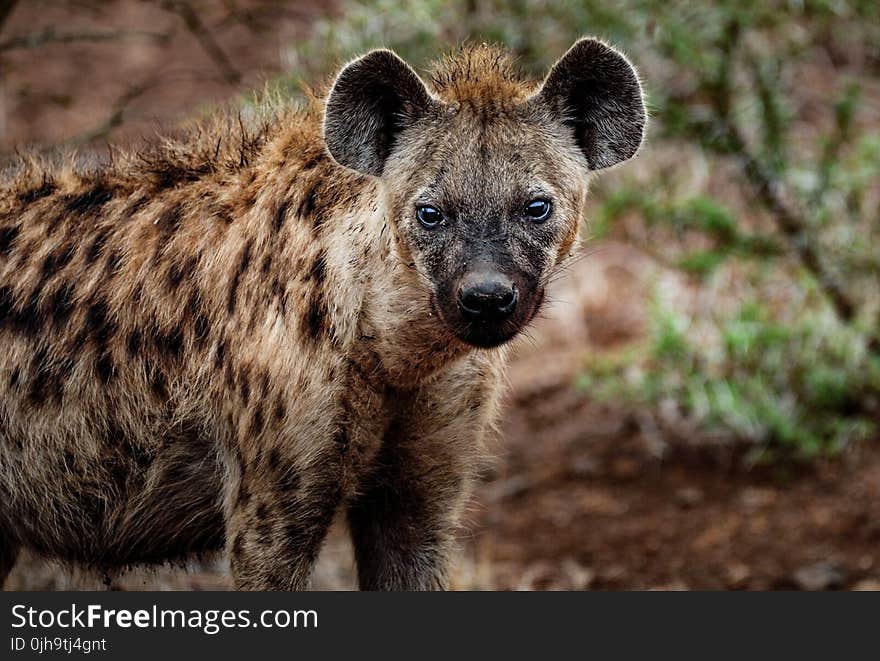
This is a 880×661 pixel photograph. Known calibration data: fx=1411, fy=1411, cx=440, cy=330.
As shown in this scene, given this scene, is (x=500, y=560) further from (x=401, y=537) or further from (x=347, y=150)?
(x=347, y=150)

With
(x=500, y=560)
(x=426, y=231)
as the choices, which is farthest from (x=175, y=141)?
(x=500, y=560)

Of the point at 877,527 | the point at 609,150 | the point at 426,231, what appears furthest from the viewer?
the point at 877,527

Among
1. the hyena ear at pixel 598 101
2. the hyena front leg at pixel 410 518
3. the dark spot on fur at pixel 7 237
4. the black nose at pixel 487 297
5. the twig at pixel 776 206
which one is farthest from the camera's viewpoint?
the twig at pixel 776 206

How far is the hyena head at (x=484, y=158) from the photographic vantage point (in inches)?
115

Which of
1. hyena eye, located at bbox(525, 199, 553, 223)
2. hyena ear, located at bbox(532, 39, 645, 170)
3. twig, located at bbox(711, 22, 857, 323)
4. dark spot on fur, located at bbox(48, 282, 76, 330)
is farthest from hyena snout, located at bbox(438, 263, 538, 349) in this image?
twig, located at bbox(711, 22, 857, 323)

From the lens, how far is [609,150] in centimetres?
324

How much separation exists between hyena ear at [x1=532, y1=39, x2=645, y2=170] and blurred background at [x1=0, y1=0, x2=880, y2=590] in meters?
1.82

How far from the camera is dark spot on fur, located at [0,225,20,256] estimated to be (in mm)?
3566

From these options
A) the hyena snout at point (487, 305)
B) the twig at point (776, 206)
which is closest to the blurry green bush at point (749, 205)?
the twig at point (776, 206)

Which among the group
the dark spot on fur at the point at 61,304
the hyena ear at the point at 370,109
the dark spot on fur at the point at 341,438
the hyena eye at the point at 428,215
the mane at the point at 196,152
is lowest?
the dark spot on fur at the point at 341,438

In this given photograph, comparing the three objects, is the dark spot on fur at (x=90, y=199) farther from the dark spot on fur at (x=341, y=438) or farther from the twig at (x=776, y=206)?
the twig at (x=776, y=206)

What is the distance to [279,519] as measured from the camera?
3.21 metres

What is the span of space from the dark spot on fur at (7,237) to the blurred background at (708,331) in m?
1.09

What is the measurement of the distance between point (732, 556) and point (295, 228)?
2450 millimetres
